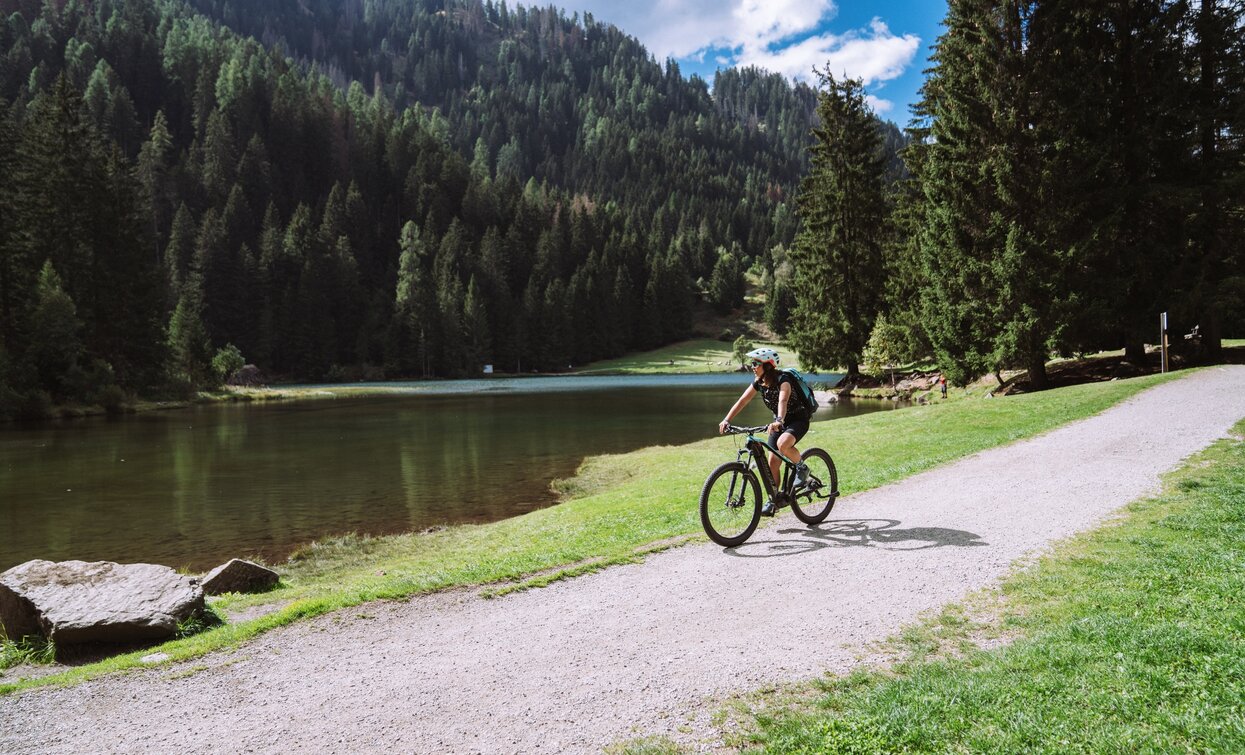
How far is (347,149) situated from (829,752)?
20958 cm

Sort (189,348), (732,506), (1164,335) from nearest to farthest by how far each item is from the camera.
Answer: (732,506) → (1164,335) → (189,348)

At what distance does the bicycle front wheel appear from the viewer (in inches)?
429

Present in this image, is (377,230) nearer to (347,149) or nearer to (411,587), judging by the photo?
(347,149)

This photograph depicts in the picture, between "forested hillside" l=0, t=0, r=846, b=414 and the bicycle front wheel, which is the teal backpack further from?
"forested hillside" l=0, t=0, r=846, b=414

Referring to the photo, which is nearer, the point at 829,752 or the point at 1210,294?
the point at 829,752

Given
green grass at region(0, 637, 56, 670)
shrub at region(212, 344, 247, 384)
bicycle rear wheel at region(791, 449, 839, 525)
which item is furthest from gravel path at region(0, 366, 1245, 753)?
shrub at region(212, 344, 247, 384)

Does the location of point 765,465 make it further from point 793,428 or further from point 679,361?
point 679,361

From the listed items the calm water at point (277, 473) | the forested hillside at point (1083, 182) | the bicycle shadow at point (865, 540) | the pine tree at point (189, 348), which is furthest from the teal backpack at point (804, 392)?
the pine tree at point (189, 348)

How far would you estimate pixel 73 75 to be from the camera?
168m

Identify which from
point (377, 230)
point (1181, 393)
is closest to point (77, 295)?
point (1181, 393)

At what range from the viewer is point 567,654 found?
698cm

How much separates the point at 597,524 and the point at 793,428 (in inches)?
226

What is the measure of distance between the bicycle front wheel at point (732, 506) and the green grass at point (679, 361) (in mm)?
115645

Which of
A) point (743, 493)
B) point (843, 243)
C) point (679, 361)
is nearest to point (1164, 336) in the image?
point (743, 493)
